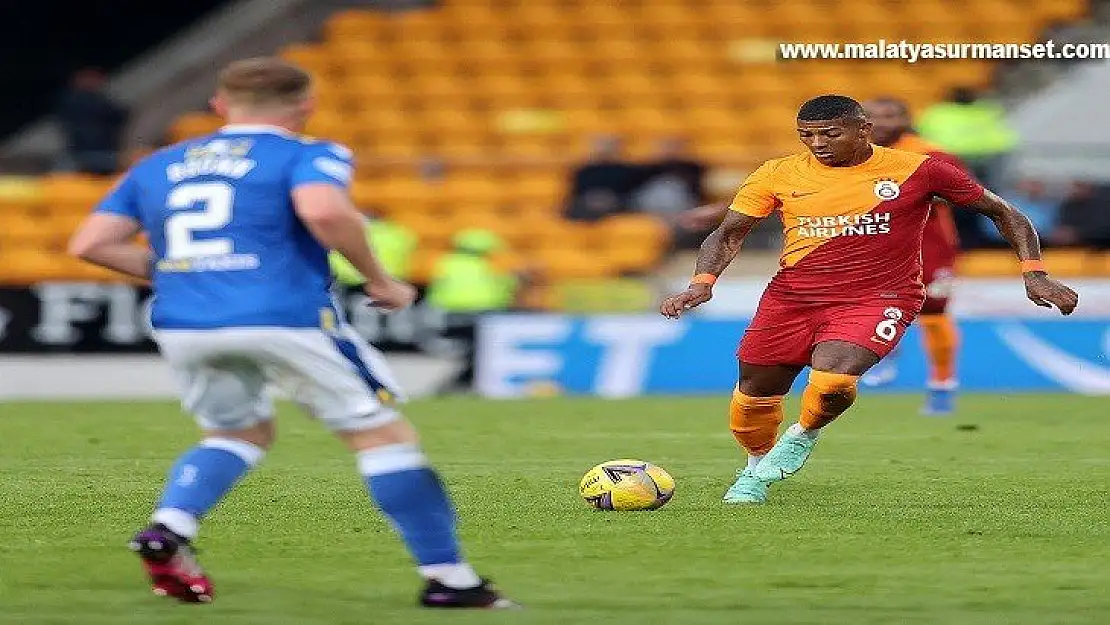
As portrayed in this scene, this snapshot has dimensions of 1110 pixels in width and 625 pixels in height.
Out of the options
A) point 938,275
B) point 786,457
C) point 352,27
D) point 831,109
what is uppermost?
point 352,27

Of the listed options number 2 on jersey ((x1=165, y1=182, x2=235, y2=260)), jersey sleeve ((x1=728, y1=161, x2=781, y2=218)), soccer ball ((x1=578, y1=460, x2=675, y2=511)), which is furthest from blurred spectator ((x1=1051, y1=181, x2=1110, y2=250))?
number 2 on jersey ((x1=165, y1=182, x2=235, y2=260))

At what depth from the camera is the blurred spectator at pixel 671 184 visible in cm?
1908

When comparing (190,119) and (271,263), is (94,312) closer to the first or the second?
(190,119)

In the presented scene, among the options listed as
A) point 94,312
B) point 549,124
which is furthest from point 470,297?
point 549,124

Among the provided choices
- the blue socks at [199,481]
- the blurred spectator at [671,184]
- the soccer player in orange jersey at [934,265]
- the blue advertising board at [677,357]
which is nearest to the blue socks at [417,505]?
the blue socks at [199,481]

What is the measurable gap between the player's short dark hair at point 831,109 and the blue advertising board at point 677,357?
27.2 feet

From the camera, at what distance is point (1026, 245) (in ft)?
28.6

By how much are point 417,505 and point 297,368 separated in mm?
523

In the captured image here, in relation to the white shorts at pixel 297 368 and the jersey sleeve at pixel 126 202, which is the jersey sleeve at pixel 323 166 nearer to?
the white shorts at pixel 297 368

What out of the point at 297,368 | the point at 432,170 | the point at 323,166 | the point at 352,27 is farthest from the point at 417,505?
the point at 352,27

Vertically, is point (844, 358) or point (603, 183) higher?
point (603, 183)

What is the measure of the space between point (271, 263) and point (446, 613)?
44.4 inches

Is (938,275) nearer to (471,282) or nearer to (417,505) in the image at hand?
(471,282)

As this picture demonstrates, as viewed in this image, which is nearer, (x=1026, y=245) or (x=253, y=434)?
(x=253, y=434)
